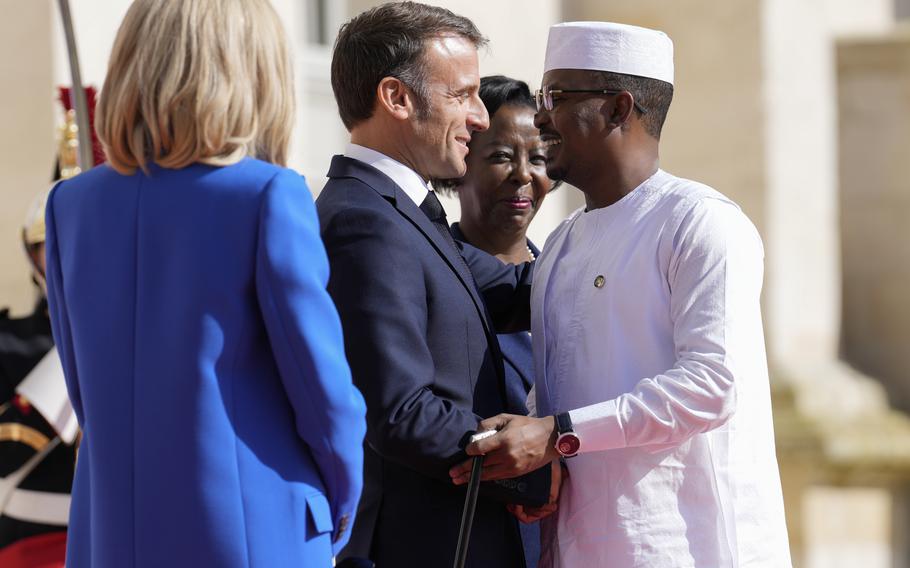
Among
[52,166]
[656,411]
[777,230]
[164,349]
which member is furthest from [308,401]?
[777,230]

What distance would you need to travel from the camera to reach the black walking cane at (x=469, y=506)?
3.09m

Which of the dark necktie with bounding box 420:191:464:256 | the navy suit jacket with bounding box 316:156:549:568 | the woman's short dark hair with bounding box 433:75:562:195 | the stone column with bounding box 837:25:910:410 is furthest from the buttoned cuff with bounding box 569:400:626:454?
the stone column with bounding box 837:25:910:410

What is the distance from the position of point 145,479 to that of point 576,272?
1082 millimetres

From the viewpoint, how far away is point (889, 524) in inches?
418

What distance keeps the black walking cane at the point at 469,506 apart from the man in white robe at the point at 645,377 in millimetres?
22

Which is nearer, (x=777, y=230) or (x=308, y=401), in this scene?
(x=308, y=401)

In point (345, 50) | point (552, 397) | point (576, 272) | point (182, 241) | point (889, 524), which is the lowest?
point (889, 524)

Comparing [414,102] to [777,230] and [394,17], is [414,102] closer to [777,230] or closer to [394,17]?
[394,17]

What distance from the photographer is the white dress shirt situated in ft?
10.1

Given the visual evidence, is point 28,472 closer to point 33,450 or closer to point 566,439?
point 33,450

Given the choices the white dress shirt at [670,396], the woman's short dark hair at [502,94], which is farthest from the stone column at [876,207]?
the white dress shirt at [670,396]

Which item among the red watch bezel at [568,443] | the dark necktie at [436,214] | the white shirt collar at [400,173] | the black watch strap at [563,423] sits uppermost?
the white shirt collar at [400,173]

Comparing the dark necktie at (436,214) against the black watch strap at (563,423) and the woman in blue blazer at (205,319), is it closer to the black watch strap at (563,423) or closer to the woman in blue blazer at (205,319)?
the black watch strap at (563,423)

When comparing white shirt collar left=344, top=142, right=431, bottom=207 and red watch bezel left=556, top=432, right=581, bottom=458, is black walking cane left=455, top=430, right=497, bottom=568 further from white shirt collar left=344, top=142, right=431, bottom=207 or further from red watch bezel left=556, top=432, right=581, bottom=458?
white shirt collar left=344, top=142, right=431, bottom=207
